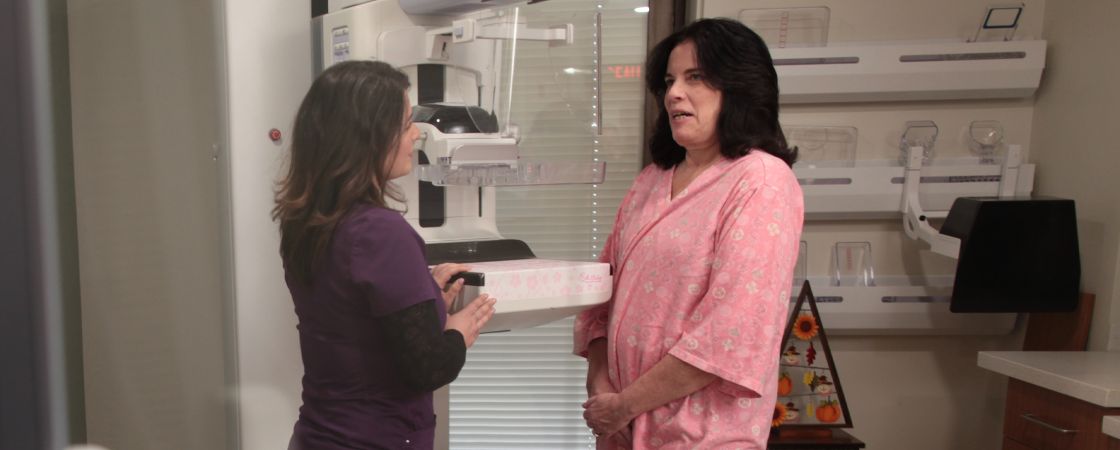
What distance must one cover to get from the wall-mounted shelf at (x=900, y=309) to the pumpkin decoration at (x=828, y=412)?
1.05ft

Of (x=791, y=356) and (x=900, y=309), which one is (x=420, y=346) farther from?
(x=900, y=309)

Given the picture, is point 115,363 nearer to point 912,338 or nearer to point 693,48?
point 693,48

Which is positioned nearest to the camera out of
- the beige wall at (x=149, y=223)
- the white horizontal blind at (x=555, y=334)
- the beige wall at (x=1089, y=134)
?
the beige wall at (x=149, y=223)

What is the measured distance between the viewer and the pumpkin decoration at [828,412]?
2.13 m

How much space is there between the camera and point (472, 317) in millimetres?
1146

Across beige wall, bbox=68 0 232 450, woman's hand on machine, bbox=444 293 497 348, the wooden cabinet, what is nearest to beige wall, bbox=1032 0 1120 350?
the wooden cabinet

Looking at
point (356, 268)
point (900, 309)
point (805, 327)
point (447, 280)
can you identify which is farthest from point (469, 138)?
point (900, 309)

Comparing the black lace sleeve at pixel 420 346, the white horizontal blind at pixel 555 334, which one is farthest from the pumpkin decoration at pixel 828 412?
the black lace sleeve at pixel 420 346

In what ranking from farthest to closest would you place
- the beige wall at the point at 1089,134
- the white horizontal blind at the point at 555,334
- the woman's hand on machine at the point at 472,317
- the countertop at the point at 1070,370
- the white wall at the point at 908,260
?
the white wall at the point at 908,260, the white horizontal blind at the point at 555,334, the beige wall at the point at 1089,134, the countertop at the point at 1070,370, the woman's hand on machine at the point at 472,317

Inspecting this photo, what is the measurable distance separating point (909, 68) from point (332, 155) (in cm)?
191

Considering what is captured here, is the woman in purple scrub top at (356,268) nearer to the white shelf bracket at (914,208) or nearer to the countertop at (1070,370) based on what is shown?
the countertop at (1070,370)

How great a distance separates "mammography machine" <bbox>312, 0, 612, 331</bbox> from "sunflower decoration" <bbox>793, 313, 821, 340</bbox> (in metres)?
0.98

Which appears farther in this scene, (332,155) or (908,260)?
(908,260)

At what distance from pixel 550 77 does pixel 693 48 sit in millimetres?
302
